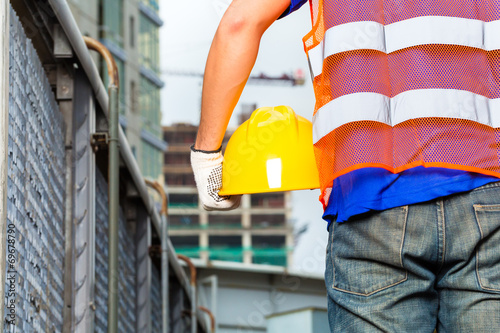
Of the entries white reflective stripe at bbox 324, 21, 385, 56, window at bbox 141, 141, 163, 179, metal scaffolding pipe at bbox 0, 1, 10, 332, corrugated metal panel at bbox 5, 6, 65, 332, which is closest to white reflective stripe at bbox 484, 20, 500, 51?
white reflective stripe at bbox 324, 21, 385, 56

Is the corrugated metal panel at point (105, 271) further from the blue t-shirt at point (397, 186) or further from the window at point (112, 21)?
the window at point (112, 21)

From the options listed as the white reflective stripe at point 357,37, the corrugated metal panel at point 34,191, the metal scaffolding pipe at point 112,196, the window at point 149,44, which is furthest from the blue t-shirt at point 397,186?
the window at point 149,44

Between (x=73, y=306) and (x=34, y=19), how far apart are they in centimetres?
110

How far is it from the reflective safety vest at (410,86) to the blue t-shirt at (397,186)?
0.01 metres

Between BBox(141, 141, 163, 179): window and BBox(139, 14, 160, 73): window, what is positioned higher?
BBox(139, 14, 160, 73): window

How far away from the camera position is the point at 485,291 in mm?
1370

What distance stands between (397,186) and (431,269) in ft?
0.45

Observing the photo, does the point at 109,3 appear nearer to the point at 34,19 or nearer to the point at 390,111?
the point at 34,19

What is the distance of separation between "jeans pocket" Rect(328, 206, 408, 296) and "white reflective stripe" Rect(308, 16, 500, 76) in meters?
0.27

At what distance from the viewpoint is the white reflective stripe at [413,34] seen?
1457mm

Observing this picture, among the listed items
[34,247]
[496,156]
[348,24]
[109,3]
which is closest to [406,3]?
[348,24]

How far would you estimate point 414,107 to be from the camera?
143 centimetres

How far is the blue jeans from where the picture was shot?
1378 mm

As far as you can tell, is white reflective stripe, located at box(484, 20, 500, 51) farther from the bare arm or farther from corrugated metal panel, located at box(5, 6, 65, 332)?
corrugated metal panel, located at box(5, 6, 65, 332)
